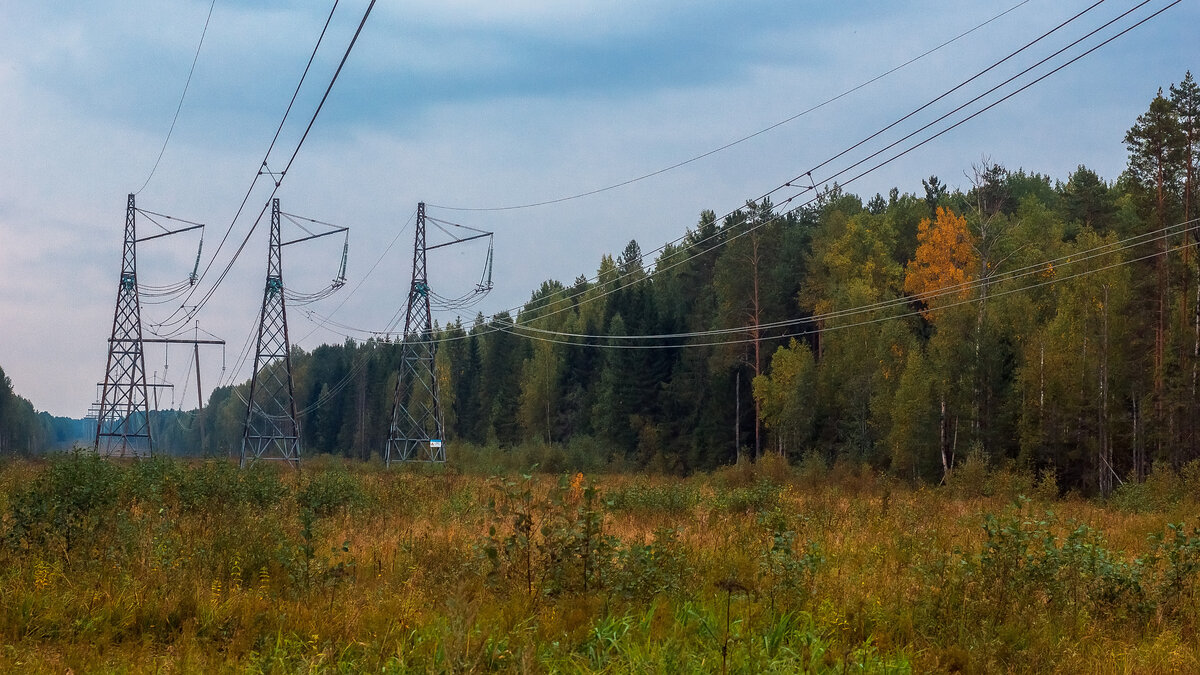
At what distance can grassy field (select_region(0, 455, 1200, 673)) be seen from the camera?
22.5 ft

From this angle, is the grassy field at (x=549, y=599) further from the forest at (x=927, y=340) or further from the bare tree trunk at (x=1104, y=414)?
the bare tree trunk at (x=1104, y=414)

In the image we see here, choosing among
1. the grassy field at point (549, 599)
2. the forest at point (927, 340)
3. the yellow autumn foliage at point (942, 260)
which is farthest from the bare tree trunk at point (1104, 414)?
the grassy field at point (549, 599)

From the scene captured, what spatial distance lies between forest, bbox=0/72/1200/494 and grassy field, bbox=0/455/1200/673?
37.8ft

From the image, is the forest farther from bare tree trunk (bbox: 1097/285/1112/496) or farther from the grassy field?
the grassy field

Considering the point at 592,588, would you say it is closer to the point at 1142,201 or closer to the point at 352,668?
the point at 352,668

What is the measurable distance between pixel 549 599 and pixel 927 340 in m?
50.3

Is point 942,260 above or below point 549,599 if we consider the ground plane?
above

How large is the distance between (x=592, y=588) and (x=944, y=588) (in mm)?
3338

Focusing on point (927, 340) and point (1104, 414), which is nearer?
point (1104, 414)

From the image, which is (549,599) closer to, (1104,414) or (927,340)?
(1104,414)

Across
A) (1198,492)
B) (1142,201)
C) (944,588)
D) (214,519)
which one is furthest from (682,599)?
(1142,201)

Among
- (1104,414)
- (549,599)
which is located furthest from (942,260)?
(549,599)

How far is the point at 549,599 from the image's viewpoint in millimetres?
8438

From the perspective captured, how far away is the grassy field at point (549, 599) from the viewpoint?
6.87 m
